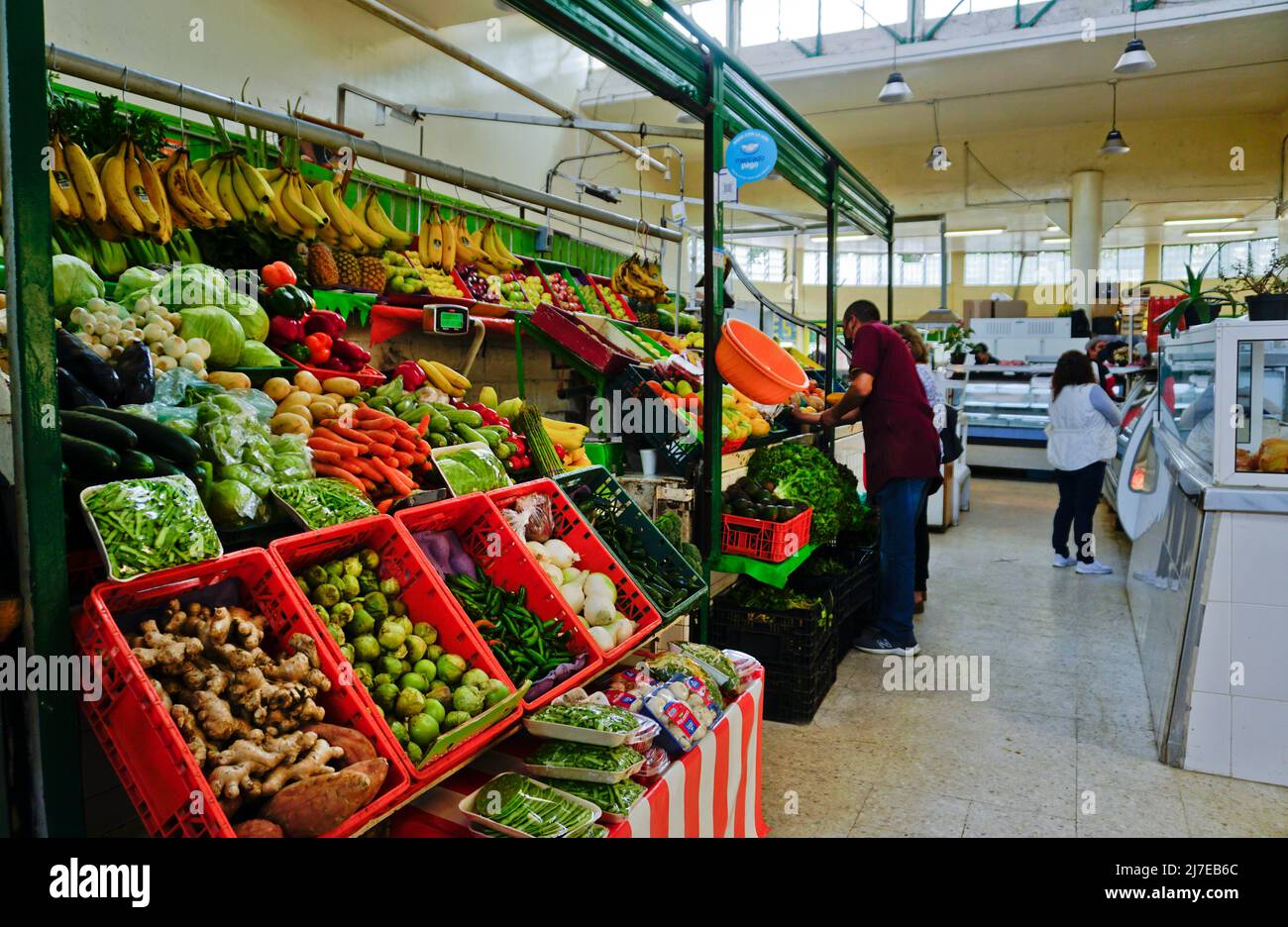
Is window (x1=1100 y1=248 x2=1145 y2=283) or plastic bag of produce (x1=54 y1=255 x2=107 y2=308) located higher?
window (x1=1100 y1=248 x2=1145 y2=283)

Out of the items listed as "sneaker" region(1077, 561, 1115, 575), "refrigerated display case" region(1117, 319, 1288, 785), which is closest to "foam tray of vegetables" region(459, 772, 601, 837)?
"refrigerated display case" region(1117, 319, 1288, 785)

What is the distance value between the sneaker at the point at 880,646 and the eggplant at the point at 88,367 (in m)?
4.14

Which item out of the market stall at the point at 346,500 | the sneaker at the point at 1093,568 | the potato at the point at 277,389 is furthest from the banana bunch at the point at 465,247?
the sneaker at the point at 1093,568

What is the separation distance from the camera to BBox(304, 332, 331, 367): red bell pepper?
131 inches

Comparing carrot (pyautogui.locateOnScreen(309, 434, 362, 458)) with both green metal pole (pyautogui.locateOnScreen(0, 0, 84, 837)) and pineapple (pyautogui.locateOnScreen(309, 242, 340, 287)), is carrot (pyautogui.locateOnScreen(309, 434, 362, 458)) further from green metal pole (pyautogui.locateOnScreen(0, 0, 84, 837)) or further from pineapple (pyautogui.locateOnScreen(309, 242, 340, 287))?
pineapple (pyautogui.locateOnScreen(309, 242, 340, 287))

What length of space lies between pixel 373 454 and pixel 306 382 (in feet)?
1.63

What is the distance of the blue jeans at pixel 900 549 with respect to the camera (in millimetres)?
4961

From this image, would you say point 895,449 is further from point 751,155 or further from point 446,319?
point 446,319

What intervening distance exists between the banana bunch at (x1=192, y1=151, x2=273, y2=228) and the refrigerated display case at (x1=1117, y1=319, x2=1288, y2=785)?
4.09 m

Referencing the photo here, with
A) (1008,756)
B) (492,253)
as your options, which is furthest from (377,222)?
(1008,756)

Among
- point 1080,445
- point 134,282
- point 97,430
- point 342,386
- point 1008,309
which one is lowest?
point 1080,445

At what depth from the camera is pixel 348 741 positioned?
5.72 ft

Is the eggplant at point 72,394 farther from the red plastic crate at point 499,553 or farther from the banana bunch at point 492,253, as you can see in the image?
the banana bunch at point 492,253
